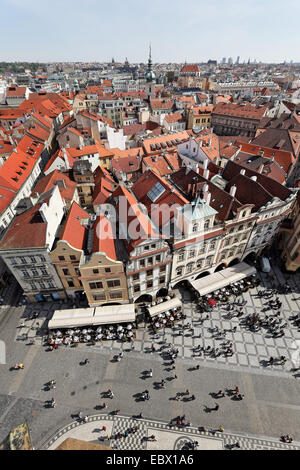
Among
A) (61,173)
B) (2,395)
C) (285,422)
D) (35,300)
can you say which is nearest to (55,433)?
(2,395)

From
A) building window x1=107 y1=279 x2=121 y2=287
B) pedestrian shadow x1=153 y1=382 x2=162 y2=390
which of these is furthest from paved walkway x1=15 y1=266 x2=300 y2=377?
building window x1=107 y1=279 x2=121 y2=287

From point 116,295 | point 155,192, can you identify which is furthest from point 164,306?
point 155,192

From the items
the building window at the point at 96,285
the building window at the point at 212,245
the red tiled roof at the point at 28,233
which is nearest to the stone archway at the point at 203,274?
the building window at the point at 212,245

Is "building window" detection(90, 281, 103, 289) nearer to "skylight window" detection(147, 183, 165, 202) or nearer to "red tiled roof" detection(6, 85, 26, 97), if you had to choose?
"skylight window" detection(147, 183, 165, 202)

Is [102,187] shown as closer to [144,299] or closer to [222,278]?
[144,299]

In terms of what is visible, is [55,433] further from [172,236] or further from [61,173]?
[61,173]
